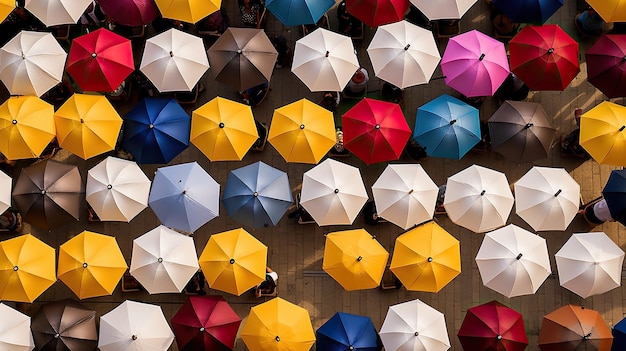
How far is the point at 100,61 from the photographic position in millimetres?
15117

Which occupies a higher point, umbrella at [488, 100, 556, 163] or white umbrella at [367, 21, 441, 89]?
white umbrella at [367, 21, 441, 89]

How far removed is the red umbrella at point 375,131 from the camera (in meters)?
14.9

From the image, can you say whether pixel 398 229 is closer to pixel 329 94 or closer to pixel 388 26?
pixel 329 94

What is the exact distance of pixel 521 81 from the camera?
16.3m

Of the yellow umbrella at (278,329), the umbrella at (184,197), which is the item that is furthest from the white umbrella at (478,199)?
the umbrella at (184,197)

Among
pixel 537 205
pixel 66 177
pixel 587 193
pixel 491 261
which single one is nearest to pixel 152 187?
pixel 66 177

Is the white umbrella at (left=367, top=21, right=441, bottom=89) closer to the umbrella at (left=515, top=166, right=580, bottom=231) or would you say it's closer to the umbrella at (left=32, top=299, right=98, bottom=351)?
the umbrella at (left=515, top=166, right=580, bottom=231)

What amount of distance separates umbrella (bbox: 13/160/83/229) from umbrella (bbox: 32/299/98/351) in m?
1.89

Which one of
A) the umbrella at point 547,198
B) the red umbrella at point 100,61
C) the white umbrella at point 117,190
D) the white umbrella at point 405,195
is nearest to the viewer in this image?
the white umbrella at point 117,190

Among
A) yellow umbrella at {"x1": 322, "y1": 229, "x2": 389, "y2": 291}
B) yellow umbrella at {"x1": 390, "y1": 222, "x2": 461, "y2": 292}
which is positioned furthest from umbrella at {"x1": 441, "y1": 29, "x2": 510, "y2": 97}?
yellow umbrella at {"x1": 322, "y1": 229, "x2": 389, "y2": 291}

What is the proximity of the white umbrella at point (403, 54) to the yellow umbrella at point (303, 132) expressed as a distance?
5.87 ft

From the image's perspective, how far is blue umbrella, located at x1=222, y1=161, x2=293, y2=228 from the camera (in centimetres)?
1457

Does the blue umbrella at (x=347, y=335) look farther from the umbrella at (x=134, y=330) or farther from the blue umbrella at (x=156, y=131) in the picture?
the blue umbrella at (x=156, y=131)

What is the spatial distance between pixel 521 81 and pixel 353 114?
14.8ft
